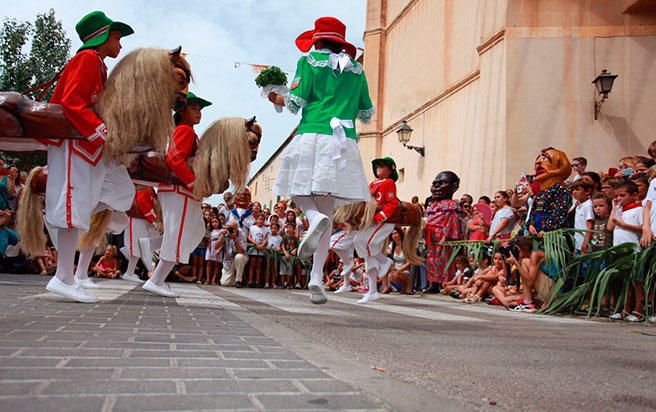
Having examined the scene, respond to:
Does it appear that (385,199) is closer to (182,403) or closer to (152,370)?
(152,370)

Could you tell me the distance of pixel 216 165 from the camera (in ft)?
17.7

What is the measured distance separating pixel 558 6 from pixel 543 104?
215 centimetres

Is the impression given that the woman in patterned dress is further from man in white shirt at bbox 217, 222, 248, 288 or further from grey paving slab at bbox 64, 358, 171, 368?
grey paving slab at bbox 64, 358, 171, 368

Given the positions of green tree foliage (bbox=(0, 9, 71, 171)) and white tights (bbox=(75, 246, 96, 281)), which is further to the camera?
green tree foliage (bbox=(0, 9, 71, 171))

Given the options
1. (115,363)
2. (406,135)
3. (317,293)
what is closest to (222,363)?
(115,363)

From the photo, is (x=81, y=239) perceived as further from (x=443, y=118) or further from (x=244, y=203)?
(x=443, y=118)

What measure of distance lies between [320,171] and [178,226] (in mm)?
1526

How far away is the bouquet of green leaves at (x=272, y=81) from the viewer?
17.1 feet

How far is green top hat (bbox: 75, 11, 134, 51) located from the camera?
4641 millimetres

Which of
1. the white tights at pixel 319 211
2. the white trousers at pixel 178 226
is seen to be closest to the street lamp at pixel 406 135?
the white trousers at pixel 178 226

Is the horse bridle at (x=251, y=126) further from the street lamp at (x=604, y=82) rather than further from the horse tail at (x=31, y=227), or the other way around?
the street lamp at (x=604, y=82)

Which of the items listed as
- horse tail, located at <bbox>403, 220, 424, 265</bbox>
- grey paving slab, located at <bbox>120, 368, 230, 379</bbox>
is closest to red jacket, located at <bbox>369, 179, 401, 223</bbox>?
horse tail, located at <bbox>403, 220, 424, 265</bbox>

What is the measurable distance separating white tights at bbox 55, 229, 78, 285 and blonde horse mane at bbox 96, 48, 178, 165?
67 cm

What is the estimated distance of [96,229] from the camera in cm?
582
